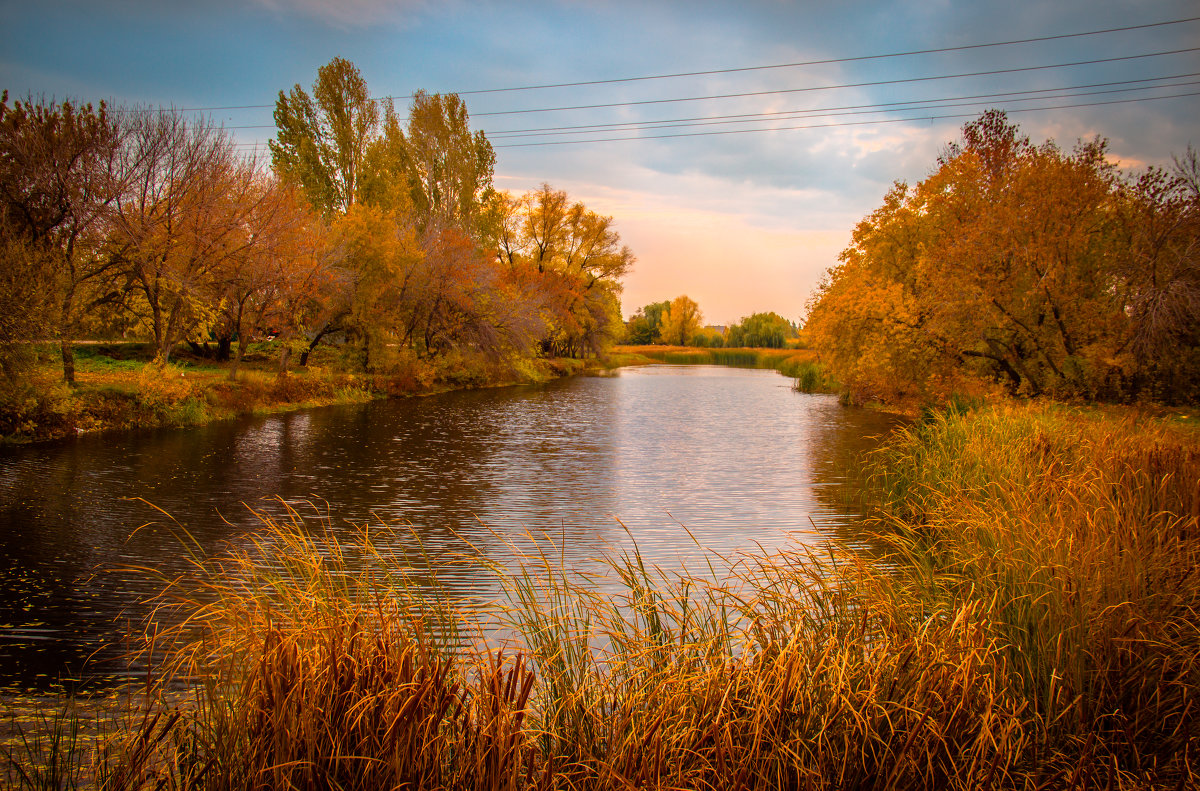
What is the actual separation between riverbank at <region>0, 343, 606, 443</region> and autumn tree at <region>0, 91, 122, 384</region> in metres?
1.43

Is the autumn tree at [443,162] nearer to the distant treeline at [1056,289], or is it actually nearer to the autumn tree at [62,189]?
the autumn tree at [62,189]

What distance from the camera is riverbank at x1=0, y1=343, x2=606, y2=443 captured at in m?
15.7

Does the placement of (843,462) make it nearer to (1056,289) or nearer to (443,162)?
(1056,289)

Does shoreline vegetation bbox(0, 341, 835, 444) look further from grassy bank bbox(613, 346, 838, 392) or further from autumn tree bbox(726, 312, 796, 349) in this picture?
autumn tree bbox(726, 312, 796, 349)

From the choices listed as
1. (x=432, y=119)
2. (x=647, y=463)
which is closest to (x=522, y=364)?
(x=432, y=119)

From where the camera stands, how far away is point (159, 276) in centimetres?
1997

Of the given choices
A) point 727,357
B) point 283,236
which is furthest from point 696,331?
point 283,236

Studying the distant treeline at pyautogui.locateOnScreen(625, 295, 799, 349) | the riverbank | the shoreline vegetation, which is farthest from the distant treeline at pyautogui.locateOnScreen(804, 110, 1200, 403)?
the distant treeline at pyautogui.locateOnScreen(625, 295, 799, 349)

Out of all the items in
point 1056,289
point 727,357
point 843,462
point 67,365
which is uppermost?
point 1056,289

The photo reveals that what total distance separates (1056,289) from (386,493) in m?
18.5

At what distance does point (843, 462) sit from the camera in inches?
611

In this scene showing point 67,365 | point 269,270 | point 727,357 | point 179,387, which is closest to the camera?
point 67,365

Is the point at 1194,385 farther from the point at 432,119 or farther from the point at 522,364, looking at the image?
the point at 432,119

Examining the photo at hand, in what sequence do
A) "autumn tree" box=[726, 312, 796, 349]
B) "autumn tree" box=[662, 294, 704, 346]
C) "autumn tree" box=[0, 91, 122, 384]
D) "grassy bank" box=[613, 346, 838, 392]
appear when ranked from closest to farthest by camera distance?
"autumn tree" box=[0, 91, 122, 384], "grassy bank" box=[613, 346, 838, 392], "autumn tree" box=[726, 312, 796, 349], "autumn tree" box=[662, 294, 704, 346]
